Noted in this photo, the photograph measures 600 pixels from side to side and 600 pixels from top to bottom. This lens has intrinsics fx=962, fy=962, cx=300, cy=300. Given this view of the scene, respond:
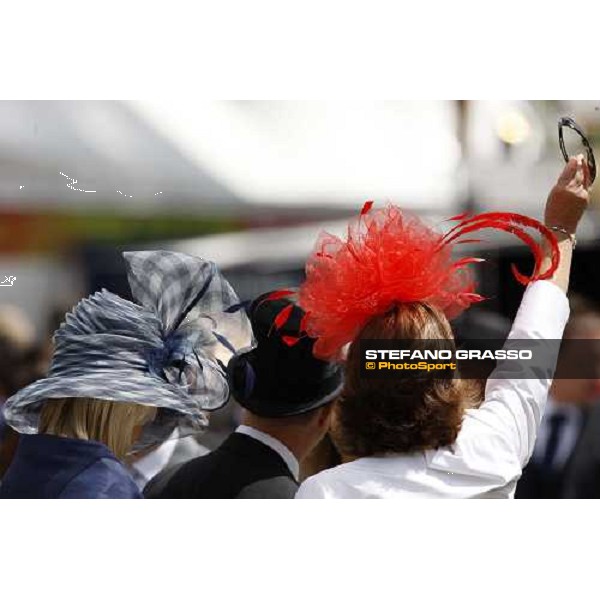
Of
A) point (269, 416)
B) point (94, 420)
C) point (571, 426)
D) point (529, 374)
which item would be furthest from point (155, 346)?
point (571, 426)

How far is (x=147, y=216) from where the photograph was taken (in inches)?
111

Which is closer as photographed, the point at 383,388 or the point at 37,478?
A: the point at 37,478

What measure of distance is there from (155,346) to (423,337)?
2.52 feet

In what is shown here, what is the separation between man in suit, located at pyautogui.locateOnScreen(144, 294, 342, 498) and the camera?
2732 mm

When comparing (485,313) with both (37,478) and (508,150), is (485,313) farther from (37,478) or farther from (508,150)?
(37,478)

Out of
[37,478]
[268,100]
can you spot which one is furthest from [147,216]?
[37,478]

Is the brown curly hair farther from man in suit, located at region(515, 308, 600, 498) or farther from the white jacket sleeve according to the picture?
man in suit, located at region(515, 308, 600, 498)

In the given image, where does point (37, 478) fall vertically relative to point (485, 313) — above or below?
below

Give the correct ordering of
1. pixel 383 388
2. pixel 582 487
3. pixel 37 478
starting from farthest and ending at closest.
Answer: pixel 582 487, pixel 383 388, pixel 37 478

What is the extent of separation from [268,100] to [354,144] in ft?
0.94

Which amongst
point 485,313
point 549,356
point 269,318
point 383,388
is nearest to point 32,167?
point 269,318

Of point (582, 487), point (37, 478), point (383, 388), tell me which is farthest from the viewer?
point (582, 487)

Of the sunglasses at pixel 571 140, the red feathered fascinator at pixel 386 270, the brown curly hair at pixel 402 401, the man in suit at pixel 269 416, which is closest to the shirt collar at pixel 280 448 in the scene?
the man in suit at pixel 269 416

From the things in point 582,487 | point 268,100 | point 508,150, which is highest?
point 268,100
